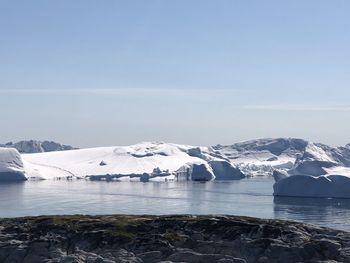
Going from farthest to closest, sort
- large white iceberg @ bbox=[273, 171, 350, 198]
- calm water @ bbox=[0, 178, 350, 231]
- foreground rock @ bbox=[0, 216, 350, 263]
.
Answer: large white iceberg @ bbox=[273, 171, 350, 198] < calm water @ bbox=[0, 178, 350, 231] < foreground rock @ bbox=[0, 216, 350, 263]

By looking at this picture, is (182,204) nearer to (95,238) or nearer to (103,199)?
(103,199)

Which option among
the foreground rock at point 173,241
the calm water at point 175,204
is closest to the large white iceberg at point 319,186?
the calm water at point 175,204

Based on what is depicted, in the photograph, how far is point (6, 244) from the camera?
53.3 metres

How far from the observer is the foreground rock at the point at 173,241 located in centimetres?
5025

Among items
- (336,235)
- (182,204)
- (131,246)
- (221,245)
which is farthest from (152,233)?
(182,204)

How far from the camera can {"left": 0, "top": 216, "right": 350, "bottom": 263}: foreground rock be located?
50.2 metres

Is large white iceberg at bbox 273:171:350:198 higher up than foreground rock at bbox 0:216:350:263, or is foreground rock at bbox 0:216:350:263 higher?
large white iceberg at bbox 273:171:350:198

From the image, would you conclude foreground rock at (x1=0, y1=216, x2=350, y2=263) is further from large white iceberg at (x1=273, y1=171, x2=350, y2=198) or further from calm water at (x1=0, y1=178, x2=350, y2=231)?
large white iceberg at (x1=273, y1=171, x2=350, y2=198)

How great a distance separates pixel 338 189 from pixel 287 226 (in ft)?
354

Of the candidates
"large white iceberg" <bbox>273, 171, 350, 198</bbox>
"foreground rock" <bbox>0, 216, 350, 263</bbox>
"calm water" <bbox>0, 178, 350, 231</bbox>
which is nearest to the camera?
"foreground rock" <bbox>0, 216, 350, 263</bbox>

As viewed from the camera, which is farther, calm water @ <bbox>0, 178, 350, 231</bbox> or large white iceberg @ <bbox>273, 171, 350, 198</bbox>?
large white iceberg @ <bbox>273, 171, 350, 198</bbox>

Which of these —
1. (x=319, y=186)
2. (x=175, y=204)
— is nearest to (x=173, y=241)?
(x=175, y=204)

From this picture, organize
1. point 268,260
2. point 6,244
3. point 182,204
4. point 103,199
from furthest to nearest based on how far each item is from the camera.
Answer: point 103,199 → point 182,204 → point 6,244 → point 268,260

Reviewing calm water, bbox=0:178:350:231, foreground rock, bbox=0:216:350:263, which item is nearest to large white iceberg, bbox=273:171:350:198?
calm water, bbox=0:178:350:231
